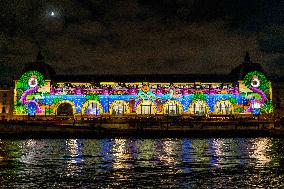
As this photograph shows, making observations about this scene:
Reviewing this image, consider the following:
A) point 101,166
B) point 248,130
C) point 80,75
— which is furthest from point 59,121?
point 101,166

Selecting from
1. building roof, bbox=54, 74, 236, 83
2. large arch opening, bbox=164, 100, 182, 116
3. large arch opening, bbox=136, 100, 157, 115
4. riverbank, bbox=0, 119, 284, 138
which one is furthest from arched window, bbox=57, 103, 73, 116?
large arch opening, bbox=164, 100, 182, 116

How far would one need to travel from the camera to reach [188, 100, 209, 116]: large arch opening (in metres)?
77.1

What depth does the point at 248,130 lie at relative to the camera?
195ft

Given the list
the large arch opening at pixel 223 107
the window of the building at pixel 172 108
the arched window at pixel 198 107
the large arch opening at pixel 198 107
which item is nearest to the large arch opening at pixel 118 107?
the window of the building at pixel 172 108

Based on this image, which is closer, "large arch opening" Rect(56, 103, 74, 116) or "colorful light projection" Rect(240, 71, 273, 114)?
"large arch opening" Rect(56, 103, 74, 116)

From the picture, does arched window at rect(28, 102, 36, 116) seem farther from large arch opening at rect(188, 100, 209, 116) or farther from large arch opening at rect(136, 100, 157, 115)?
large arch opening at rect(188, 100, 209, 116)

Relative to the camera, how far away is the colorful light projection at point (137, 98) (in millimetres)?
76500

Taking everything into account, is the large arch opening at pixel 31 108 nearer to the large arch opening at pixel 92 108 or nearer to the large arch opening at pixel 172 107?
the large arch opening at pixel 92 108

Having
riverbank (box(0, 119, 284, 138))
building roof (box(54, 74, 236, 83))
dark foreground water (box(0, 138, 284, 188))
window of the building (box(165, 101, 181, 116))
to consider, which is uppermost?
building roof (box(54, 74, 236, 83))

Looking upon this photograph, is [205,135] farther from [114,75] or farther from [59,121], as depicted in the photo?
[114,75]

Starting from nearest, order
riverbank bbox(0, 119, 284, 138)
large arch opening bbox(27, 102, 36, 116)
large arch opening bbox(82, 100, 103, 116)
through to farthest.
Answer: riverbank bbox(0, 119, 284, 138), large arch opening bbox(27, 102, 36, 116), large arch opening bbox(82, 100, 103, 116)

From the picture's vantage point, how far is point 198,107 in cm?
7762

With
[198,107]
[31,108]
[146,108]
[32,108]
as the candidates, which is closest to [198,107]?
[198,107]

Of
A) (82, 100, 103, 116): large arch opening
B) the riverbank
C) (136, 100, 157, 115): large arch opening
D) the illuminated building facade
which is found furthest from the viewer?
(136, 100, 157, 115): large arch opening
